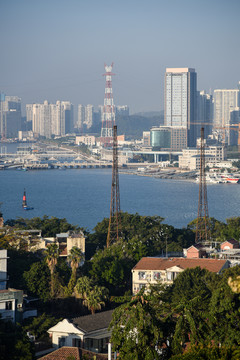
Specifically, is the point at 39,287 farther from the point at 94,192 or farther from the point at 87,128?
the point at 87,128

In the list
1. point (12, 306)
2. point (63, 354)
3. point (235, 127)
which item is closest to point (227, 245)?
point (12, 306)

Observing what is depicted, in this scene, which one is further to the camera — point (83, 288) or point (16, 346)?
point (83, 288)

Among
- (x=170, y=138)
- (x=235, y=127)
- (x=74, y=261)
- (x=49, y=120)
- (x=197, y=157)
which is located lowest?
(x=74, y=261)

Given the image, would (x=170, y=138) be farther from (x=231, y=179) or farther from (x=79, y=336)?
(x=79, y=336)

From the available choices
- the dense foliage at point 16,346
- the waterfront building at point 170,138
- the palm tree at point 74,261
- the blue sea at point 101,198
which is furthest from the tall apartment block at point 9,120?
the dense foliage at point 16,346

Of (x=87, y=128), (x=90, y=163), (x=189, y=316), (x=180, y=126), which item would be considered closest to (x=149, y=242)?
(x=189, y=316)

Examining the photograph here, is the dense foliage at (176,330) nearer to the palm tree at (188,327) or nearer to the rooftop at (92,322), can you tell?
the palm tree at (188,327)
